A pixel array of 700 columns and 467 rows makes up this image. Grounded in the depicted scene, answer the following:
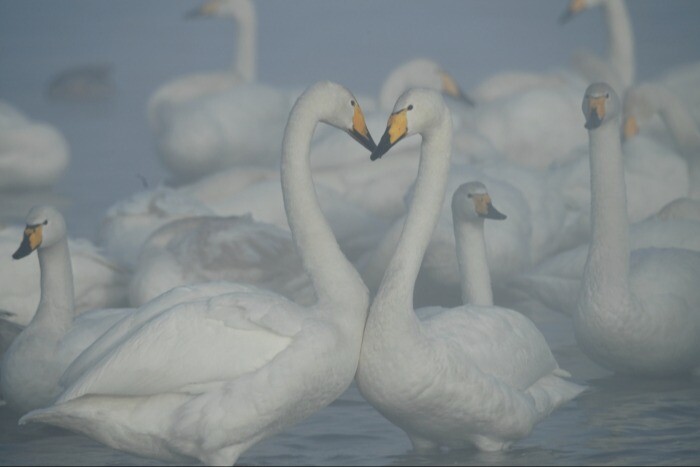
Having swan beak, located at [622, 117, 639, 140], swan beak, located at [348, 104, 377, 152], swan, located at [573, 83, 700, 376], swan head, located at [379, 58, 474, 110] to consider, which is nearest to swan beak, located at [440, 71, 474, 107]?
swan head, located at [379, 58, 474, 110]

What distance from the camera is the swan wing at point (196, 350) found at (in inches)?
189

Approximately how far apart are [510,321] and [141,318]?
4.61 ft

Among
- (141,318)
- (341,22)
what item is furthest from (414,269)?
(341,22)

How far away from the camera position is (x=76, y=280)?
7332 mm

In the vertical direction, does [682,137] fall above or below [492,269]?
above

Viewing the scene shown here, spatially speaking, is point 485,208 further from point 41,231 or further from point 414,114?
point 41,231

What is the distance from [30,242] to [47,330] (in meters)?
0.40

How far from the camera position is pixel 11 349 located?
19.7 ft

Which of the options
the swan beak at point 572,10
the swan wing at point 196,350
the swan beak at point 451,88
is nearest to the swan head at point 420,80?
the swan beak at point 451,88

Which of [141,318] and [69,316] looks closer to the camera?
[141,318]

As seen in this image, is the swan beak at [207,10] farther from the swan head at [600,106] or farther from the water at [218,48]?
the swan head at [600,106]

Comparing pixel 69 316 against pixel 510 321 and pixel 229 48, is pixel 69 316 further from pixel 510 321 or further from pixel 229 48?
pixel 229 48

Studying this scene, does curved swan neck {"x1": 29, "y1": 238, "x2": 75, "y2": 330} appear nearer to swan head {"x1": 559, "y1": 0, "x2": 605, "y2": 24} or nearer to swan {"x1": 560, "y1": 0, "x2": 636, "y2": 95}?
swan head {"x1": 559, "y1": 0, "x2": 605, "y2": 24}

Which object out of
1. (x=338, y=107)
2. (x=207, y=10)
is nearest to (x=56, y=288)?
(x=338, y=107)
